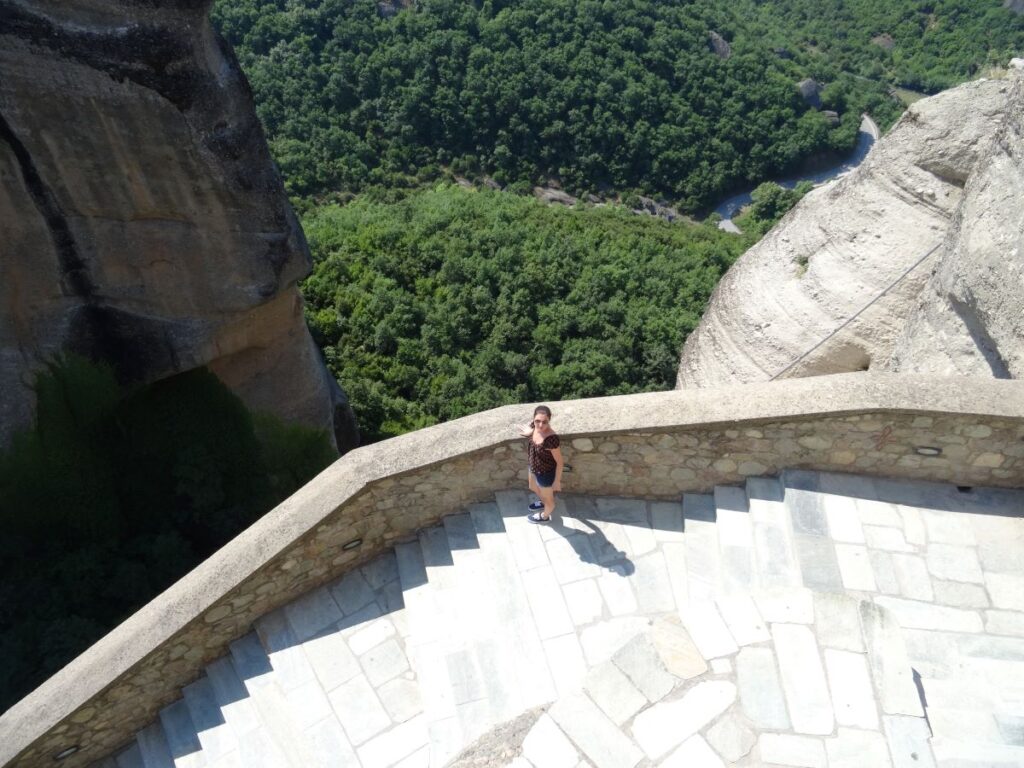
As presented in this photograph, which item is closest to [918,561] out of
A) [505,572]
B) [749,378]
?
[505,572]

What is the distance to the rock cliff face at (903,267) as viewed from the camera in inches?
223

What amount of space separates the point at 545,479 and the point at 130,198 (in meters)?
4.76

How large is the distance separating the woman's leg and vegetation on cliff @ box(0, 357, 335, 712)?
3.62m

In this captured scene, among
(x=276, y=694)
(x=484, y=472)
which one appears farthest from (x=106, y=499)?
(x=484, y=472)

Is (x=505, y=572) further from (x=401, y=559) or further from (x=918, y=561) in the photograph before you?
(x=918, y=561)

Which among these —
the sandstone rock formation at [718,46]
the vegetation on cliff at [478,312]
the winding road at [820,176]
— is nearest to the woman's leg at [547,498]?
the vegetation on cliff at [478,312]

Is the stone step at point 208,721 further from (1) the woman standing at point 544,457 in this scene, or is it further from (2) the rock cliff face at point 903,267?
(2) the rock cliff face at point 903,267

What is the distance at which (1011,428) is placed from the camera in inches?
177

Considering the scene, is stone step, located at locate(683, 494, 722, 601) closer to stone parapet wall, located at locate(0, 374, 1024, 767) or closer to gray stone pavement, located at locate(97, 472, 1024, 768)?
gray stone pavement, located at locate(97, 472, 1024, 768)

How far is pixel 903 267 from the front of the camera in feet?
24.7

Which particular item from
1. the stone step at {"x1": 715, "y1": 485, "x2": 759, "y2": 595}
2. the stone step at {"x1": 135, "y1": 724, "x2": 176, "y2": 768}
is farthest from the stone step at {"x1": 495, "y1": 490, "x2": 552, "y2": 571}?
the stone step at {"x1": 135, "y1": 724, "x2": 176, "y2": 768}

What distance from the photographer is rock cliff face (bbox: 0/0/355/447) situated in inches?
231

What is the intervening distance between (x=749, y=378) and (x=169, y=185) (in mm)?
6556

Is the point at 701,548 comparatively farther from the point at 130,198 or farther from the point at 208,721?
the point at 130,198
